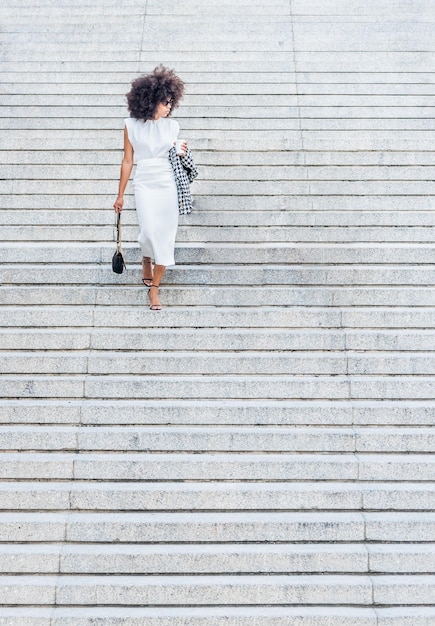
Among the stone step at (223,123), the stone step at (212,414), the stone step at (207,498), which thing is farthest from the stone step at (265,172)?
the stone step at (207,498)

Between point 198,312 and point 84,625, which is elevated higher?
point 198,312

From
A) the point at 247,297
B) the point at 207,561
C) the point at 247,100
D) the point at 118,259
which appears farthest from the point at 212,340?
the point at 247,100

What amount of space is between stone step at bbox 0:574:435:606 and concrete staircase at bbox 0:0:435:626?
0.01m

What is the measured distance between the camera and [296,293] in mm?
5520

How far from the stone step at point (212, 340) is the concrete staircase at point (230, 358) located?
0.06 feet

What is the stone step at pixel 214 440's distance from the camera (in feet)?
15.4

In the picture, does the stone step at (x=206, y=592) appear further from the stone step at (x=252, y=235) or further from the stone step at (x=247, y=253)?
the stone step at (x=252, y=235)

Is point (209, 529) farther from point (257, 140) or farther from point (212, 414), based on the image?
point (257, 140)

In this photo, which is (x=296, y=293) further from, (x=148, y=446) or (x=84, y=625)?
(x=84, y=625)

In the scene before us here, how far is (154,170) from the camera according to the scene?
522 centimetres

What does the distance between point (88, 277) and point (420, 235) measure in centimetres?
287

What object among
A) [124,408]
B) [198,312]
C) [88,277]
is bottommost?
[124,408]

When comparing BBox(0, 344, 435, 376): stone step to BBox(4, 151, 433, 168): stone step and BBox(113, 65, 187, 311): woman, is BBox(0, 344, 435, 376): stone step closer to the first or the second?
BBox(113, 65, 187, 311): woman

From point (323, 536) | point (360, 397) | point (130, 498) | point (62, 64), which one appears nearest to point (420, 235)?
point (360, 397)
